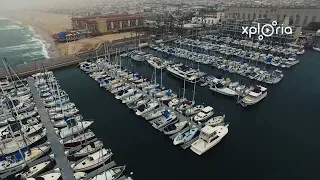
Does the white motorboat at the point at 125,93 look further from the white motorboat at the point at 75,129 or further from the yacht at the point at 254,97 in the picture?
the yacht at the point at 254,97

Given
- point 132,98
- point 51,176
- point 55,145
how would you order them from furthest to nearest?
point 132,98, point 55,145, point 51,176

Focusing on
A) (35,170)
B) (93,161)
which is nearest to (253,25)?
(93,161)

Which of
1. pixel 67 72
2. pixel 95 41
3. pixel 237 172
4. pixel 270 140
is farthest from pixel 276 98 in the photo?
pixel 95 41

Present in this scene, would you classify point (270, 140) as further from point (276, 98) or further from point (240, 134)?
point (276, 98)

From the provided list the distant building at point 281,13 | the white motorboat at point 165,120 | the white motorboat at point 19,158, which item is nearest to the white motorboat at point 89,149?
the white motorboat at point 19,158

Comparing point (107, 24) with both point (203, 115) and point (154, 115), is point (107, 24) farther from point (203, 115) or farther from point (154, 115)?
point (203, 115)
